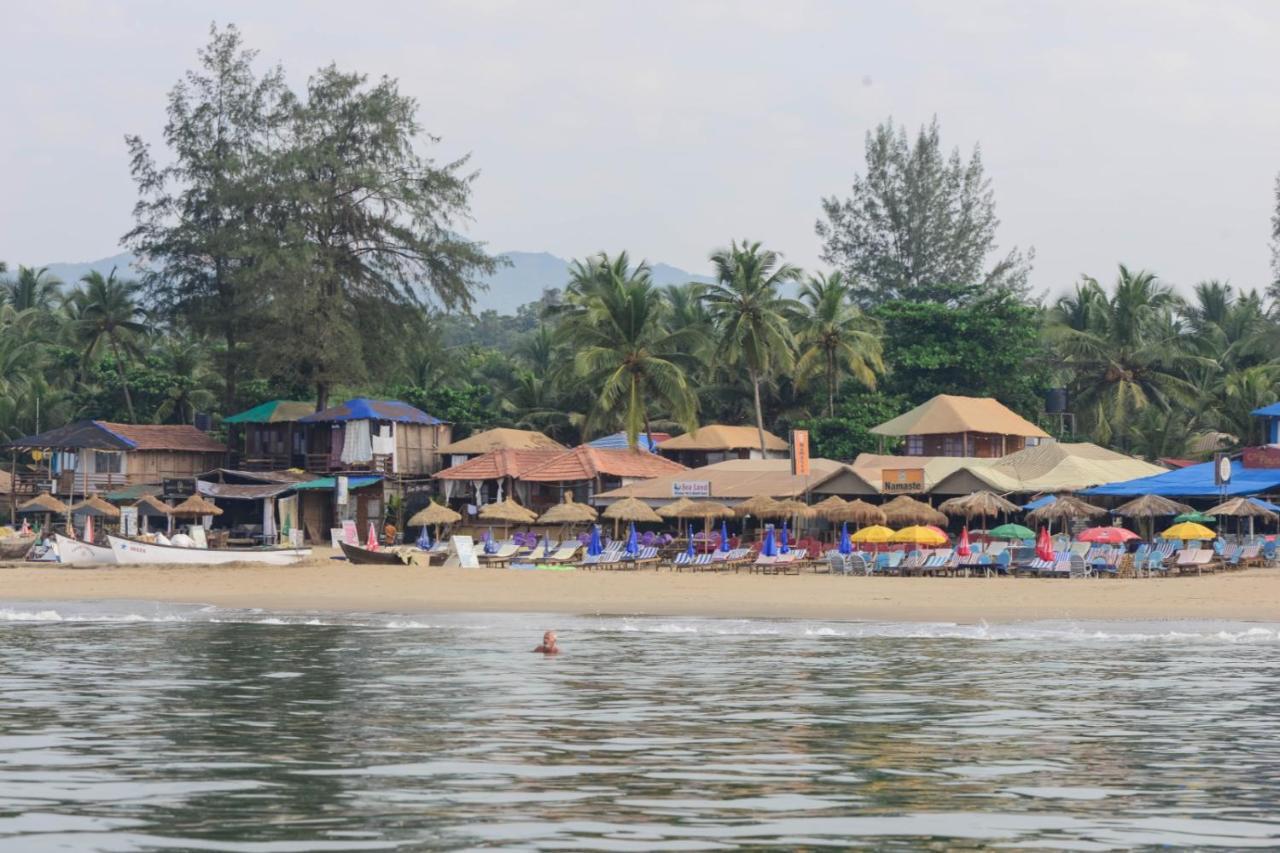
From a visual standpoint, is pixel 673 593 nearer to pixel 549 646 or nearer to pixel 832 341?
pixel 549 646

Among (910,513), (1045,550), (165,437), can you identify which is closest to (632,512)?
(910,513)

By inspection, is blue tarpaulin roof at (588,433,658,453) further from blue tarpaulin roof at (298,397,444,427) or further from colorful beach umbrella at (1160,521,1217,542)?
colorful beach umbrella at (1160,521,1217,542)

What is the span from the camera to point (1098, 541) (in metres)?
40.7

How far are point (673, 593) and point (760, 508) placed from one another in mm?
10586

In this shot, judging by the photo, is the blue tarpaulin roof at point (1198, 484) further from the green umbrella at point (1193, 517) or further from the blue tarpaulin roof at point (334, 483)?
the blue tarpaulin roof at point (334, 483)

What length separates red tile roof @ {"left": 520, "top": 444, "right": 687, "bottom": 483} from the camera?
5550cm

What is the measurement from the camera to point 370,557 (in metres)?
44.7

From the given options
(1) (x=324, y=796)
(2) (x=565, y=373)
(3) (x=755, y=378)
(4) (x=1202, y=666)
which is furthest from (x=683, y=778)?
(2) (x=565, y=373)

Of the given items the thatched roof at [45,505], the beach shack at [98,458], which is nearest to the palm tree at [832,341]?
the beach shack at [98,458]

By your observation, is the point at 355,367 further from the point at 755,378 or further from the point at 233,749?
the point at 233,749

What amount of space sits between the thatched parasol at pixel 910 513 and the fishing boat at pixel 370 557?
41.4ft

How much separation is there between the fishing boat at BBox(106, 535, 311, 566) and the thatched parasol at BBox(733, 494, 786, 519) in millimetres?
11979

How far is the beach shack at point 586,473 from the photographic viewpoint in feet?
183

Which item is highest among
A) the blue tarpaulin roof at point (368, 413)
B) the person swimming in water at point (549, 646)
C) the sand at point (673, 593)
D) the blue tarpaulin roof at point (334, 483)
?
the blue tarpaulin roof at point (368, 413)
